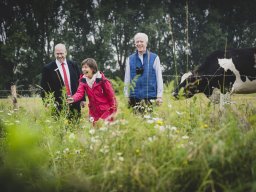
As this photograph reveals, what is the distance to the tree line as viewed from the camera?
2967cm

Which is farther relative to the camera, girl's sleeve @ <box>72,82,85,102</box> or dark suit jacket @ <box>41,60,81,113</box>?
dark suit jacket @ <box>41,60,81,113</box>

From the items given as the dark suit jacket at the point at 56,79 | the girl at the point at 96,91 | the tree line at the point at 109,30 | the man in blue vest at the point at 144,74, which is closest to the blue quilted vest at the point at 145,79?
the man in blue vest at the point at 144,74

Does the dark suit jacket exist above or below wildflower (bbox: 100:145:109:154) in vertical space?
above

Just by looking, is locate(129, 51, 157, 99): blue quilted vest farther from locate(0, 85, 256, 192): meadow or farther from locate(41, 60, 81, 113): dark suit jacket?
locate(0, 85, 256, 192): meadow

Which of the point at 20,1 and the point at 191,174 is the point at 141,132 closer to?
the point at 191,174

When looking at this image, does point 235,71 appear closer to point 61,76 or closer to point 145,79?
point 145,79

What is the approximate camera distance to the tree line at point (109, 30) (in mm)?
29669

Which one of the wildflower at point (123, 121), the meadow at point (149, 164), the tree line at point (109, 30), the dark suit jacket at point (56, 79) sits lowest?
the meadow at point (149, 164)

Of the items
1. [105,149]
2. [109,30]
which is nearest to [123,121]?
[105,149]

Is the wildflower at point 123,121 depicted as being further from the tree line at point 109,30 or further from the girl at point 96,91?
the tree line at point 109,30

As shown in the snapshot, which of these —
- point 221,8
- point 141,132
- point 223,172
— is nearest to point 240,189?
point 223,172

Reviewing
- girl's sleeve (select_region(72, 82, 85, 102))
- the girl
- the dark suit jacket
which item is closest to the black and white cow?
the dark suit jacket

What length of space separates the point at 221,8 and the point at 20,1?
22284 millimetres

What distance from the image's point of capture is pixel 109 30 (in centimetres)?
3050
